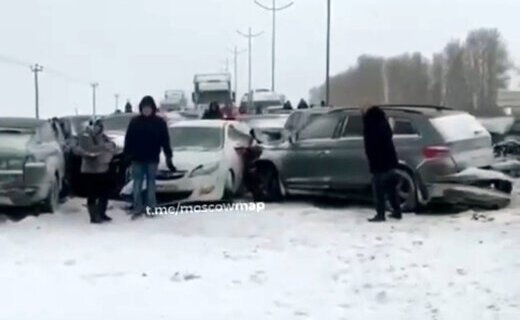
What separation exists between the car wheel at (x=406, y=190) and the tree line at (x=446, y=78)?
55.6m

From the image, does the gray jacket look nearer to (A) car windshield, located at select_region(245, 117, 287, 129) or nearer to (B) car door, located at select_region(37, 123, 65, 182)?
(B) car door, located at select_region(37, 123, 65, 182)

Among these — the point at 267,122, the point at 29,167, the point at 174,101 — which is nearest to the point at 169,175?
the point at 29,167

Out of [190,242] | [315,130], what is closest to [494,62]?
[315,130]

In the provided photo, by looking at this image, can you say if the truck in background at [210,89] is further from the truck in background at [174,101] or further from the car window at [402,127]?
the car window at [402,127]

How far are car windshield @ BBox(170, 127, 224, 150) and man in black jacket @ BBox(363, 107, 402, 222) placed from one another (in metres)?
3.13

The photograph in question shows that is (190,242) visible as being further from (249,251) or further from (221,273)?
(221,273)

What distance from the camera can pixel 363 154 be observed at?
14.2m

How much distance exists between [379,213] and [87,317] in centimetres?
603

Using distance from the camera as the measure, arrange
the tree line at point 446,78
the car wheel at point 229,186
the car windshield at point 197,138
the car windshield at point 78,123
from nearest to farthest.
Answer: the car wheel at point 229,186 → the car windshield at point 197,138 → the car windshield at point 78,123 → the tree line at point 446,78

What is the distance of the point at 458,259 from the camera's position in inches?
367

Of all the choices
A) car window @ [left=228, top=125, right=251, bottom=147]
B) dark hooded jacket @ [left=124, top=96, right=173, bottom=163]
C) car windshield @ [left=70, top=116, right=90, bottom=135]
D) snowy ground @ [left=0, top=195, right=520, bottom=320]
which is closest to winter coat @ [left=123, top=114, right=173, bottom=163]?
dark hooded jacket @ [left=124, top=96, right=173, bottom=163]

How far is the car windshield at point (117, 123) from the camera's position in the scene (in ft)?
68.9

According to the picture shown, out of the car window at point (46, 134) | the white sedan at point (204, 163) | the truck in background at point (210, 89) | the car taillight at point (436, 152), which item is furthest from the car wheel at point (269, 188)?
the truck in background at point (210, 89)

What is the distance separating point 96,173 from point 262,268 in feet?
14.4
